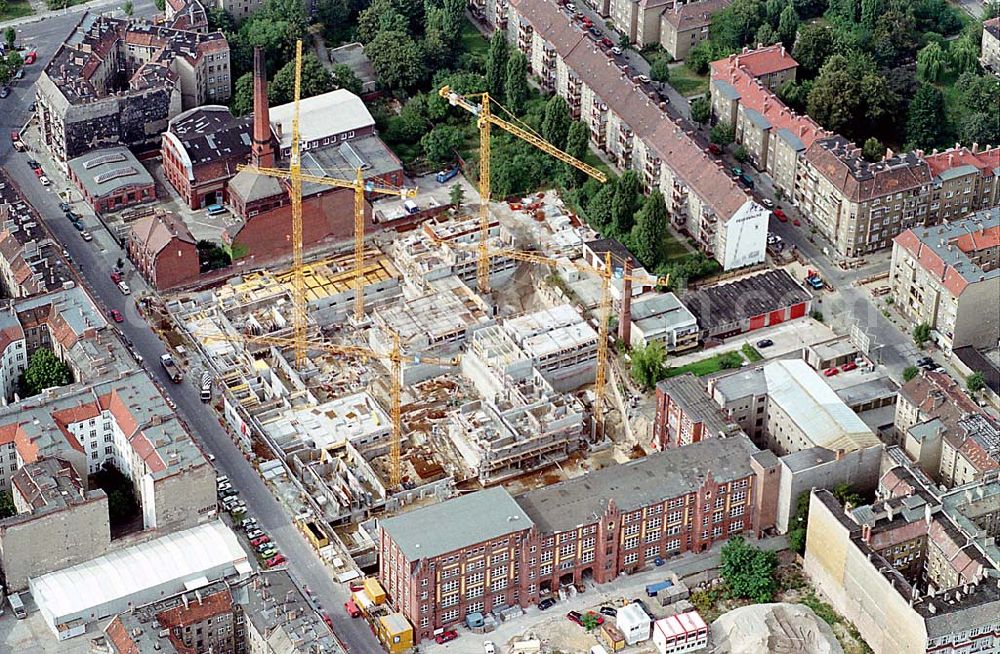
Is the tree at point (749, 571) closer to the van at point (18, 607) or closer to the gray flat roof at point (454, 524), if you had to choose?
the gray flat roof at point (454, 524)

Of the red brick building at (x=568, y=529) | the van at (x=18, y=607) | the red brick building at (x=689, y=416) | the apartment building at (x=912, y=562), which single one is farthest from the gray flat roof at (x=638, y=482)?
the van at (x=18, y=607)

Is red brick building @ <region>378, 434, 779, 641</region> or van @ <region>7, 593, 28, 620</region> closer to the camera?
red brick building @ <region>378, 434, 779, 641</region>

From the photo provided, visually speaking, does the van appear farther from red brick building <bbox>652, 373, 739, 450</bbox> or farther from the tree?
red brick building <bbox>652, 373, 739, 450</bbox>

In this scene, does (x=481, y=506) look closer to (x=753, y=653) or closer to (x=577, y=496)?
(x=577, y=496)

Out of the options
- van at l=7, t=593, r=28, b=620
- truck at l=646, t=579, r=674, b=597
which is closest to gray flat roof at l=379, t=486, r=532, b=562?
truck at l=646, t=579, r=674, b=597

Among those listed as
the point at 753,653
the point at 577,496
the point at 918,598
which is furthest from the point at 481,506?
the point at 918,598
